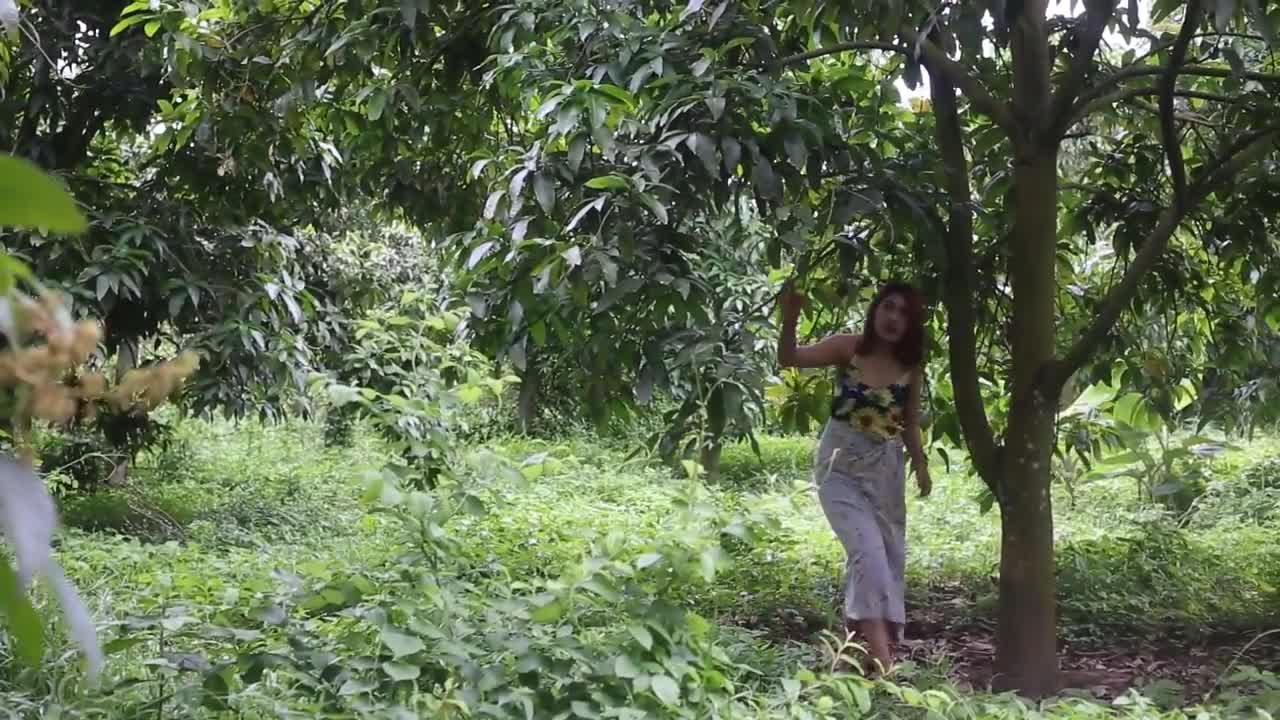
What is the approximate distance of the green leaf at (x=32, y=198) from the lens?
1.39 ft

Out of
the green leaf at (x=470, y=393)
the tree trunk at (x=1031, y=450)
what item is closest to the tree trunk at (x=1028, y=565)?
the tree trunk at (x=1031, y=450)

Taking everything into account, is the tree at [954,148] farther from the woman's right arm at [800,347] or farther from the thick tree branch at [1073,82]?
the woman's right arm at [800,347]

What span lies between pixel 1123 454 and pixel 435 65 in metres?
4.56

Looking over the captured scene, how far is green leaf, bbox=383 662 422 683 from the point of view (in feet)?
7.36

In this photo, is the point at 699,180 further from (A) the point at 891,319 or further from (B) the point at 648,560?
(A) the point at 891,319

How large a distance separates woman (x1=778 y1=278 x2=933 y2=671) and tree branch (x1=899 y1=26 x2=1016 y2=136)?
23.2 inches

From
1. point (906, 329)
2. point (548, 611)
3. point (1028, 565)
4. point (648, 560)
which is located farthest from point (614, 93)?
point (1028, 565)

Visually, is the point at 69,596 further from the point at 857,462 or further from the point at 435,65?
the point at 435,65

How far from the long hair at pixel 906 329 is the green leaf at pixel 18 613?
3.39 m

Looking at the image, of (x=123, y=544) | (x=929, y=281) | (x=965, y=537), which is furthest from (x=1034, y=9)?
(x=123, y=544)

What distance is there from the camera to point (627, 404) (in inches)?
141

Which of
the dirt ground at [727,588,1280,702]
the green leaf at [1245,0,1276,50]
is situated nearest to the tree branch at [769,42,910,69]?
the green leaf at [1245,0,1276,50]

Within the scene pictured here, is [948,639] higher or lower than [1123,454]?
lower

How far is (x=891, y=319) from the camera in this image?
3709mm
